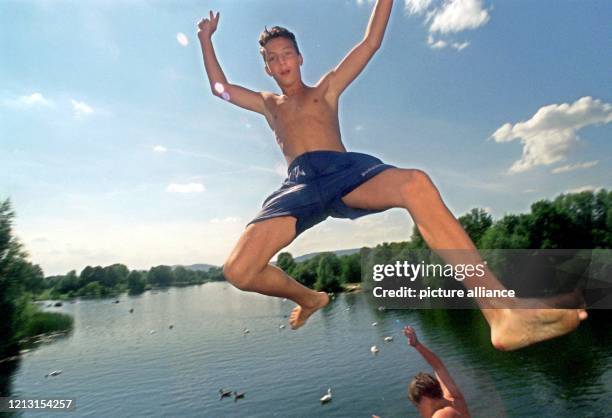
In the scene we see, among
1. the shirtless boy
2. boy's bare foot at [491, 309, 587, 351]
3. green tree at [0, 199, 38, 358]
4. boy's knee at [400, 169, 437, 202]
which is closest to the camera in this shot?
boy's bare foot at [491, 309, 587, 351]

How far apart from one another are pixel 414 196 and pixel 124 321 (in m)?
40.7

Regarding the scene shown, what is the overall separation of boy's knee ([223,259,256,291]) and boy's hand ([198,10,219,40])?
1.30 metres

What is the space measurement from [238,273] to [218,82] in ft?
3.55

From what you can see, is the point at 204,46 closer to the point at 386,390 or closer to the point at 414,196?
the point at 414,196

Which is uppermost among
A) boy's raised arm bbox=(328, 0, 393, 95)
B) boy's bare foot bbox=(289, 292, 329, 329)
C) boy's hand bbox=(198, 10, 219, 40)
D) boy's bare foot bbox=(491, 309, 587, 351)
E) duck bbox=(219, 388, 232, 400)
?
boy's hand bbox=(198, 10, 219, 40)

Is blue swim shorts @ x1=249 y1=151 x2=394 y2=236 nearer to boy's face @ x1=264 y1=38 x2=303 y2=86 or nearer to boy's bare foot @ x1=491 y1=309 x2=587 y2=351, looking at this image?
boy's face @ x1=264 y1=38 x2=303 y2=86

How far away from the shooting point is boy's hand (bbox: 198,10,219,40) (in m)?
2.21

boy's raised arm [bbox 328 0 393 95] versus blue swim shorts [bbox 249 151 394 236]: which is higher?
boy's raised arm [bbox 328 0 393 95]

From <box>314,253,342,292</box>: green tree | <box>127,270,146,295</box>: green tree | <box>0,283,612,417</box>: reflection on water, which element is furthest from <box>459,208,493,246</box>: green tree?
<box>127,270,146,295</box>: green tree

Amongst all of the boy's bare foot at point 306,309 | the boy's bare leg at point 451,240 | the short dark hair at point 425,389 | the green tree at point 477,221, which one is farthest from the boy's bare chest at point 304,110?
the green tree at point 477,221

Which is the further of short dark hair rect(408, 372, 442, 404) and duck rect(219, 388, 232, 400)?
duck rect(219, 388, 232, 400)

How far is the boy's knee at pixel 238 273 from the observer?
5.31 ft

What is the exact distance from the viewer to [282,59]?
1914mm

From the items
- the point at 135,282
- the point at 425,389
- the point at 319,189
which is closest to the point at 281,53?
the point at 319,189
